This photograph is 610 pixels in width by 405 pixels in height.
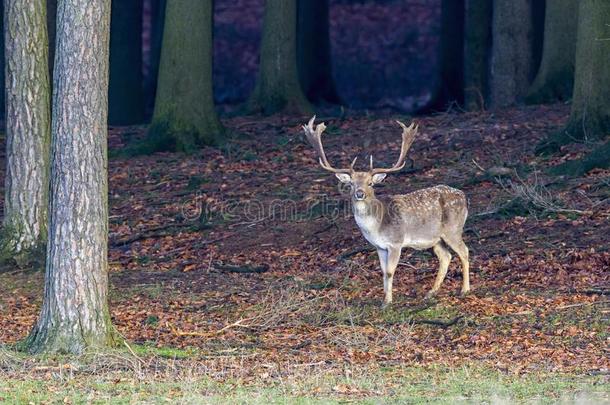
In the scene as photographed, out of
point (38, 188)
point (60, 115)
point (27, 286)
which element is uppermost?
point (60, 115)

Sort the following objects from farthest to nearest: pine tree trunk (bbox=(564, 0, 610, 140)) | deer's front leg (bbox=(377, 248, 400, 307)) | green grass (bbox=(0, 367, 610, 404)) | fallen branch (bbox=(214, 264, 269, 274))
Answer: pine tree trunk (bbox=(564, 0, 610, 140)) < fallen branch (bbox=(214, 264, 269, 274)) < deer's front leg (bbox=(377, 248, 400, 307)) < green grass (bbox=(0, 367, 610, 404))

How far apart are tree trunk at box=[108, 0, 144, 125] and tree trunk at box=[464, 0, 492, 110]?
7.04 meters

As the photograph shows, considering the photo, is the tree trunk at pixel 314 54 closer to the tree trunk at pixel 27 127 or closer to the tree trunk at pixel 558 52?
the tree trunk at pixel 558 52

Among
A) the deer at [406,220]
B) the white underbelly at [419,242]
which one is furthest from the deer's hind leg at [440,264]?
the white underbelly at [419,242]

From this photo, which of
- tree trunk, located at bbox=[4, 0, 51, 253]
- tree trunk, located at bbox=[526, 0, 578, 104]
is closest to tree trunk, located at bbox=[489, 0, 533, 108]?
tree trunk, located at bbox=[526, 0, 578, 104]

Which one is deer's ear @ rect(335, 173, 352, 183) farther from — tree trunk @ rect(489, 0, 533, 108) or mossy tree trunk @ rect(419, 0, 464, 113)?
mossy tree trunk @ rect(419, 0, 464, 113)

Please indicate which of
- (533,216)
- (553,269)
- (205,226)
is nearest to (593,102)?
(533,216)

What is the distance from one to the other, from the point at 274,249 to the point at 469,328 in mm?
4477

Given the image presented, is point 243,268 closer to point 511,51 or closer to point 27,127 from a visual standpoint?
point 27,127

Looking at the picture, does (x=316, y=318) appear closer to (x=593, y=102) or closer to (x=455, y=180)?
(x=455, y=180)

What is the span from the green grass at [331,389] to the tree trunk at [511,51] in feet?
44.3

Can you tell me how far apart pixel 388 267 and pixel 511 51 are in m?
10.8

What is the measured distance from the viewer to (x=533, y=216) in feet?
50.0

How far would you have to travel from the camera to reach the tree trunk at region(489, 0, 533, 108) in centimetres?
2259
